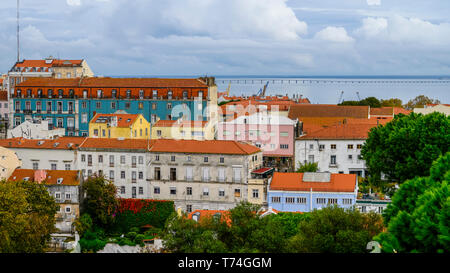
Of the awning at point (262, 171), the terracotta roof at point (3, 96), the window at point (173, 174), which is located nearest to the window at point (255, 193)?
the awning at point (262, 171)

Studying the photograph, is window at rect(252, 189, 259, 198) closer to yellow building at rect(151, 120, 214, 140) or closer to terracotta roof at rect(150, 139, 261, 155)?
terracotta roof at rect(150, 139, 261, 155)

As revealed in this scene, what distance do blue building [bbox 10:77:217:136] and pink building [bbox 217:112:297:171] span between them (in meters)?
8.88

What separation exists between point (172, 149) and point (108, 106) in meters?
18.4

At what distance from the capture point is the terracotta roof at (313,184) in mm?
34719

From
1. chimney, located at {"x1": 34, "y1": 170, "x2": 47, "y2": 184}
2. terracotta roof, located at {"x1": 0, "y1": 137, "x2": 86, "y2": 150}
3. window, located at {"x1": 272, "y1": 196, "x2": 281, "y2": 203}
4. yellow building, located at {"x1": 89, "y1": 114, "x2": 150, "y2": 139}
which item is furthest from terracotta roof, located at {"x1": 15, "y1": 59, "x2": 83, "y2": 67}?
window, located at {"x1": 272, "y1": 196, "x2": 281, "y2": 203}

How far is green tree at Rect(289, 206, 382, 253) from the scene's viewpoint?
2153cm

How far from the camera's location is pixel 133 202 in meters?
37.1

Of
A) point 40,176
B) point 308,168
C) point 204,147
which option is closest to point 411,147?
point 308,168

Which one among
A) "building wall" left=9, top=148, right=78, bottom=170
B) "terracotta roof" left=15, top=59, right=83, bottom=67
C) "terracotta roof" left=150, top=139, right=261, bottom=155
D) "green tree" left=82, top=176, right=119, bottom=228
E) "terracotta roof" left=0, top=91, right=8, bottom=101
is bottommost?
"green tree" left=82, top=176, right=119, bottom=228

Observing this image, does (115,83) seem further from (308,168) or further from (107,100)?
(308,168)

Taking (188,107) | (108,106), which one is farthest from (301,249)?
(108,106)

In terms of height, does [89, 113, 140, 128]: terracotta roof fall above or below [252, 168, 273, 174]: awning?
above

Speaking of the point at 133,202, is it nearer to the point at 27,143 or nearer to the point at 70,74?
the point at 27,143

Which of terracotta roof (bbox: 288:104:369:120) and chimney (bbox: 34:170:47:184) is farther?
terracotta roof (bbox: 288:104:369:120)
